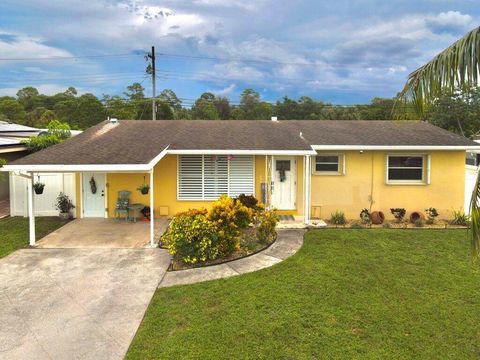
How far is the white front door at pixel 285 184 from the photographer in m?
12.4

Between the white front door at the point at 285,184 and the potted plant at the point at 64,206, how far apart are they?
7.50 metres

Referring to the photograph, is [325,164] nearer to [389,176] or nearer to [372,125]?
[389,176]

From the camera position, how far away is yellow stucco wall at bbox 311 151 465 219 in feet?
40.0

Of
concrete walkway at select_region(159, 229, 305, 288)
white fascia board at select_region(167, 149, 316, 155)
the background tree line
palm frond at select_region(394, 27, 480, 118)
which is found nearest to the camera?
palm frond at select_region(394, 27, 480, 118)

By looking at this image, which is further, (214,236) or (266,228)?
(266,228)

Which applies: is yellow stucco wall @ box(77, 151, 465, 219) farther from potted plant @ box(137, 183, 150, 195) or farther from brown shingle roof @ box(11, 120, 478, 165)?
potted plant @ box(137, 183, 150, 195)

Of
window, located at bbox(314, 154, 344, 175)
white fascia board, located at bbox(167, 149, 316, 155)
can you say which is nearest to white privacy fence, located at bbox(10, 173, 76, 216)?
white fascia board, located at bbox(167, 149, 316, 155)

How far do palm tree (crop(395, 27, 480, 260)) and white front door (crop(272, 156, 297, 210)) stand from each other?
7.95m

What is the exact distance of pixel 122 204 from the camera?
11852 millimetres

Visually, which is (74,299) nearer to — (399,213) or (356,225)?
(356,225)

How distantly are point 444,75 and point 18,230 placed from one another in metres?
12.2

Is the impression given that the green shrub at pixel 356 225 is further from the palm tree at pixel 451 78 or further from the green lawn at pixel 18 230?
the green lawn at pixel 18 230

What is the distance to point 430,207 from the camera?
12.3m

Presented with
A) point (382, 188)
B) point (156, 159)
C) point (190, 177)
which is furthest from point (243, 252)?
point (382, 188)
